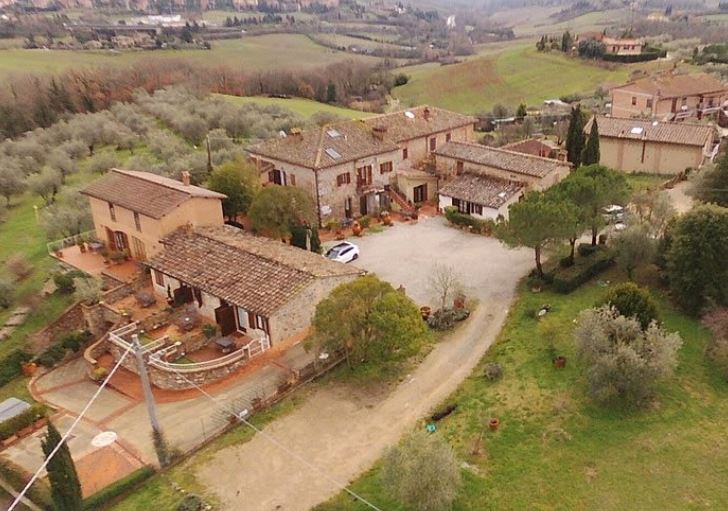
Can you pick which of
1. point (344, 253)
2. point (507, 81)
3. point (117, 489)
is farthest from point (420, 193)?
point (507, 81)

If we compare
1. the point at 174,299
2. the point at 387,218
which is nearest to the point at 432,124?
the point at 387,218

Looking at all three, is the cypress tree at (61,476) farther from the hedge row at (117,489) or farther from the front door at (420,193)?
the front door at (420,193)

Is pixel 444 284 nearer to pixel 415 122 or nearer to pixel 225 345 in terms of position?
pixel 225 345

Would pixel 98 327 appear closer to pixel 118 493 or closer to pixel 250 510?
pixel 118 493

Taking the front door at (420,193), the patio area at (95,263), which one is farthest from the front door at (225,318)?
the front door at (420,193)

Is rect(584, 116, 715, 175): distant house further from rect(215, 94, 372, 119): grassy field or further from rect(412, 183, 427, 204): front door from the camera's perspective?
rect(215, 94, 372, 119): grassy field
